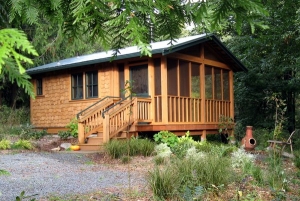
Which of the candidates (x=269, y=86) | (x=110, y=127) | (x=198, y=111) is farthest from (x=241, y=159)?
(x=269, y=86)

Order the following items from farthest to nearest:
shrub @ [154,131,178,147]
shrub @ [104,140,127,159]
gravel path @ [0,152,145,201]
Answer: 1. shrub @ [154,131,178,147]
2. shrub @ [104,140,127,159]
3. gravel path @ [0,152,145,201]

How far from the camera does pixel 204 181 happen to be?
4.43 meters

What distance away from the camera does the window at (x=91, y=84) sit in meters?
12.9

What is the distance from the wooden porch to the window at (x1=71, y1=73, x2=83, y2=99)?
162 cm

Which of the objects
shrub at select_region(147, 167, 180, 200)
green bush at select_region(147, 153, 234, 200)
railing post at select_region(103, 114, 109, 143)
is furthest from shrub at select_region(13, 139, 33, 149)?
shrub at select_region(147, 167, 180, 200)

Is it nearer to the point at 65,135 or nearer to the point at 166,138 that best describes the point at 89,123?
the point at 65,135

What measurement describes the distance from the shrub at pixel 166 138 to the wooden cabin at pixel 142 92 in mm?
476

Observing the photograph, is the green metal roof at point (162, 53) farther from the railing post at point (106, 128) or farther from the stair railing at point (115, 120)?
the railing post at point (106, 128)

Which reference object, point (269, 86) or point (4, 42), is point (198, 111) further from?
point (4, 42)

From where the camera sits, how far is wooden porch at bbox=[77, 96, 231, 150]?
10172 mm

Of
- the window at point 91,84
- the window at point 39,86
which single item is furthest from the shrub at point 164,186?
the window at point 39,86

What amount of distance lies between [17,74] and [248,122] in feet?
60.7

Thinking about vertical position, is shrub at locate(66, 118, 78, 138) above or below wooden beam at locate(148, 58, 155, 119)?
below

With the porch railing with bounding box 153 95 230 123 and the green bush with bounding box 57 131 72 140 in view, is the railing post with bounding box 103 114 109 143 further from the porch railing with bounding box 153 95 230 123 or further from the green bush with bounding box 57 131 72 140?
the green bush with bounding box 57 131 72 140
